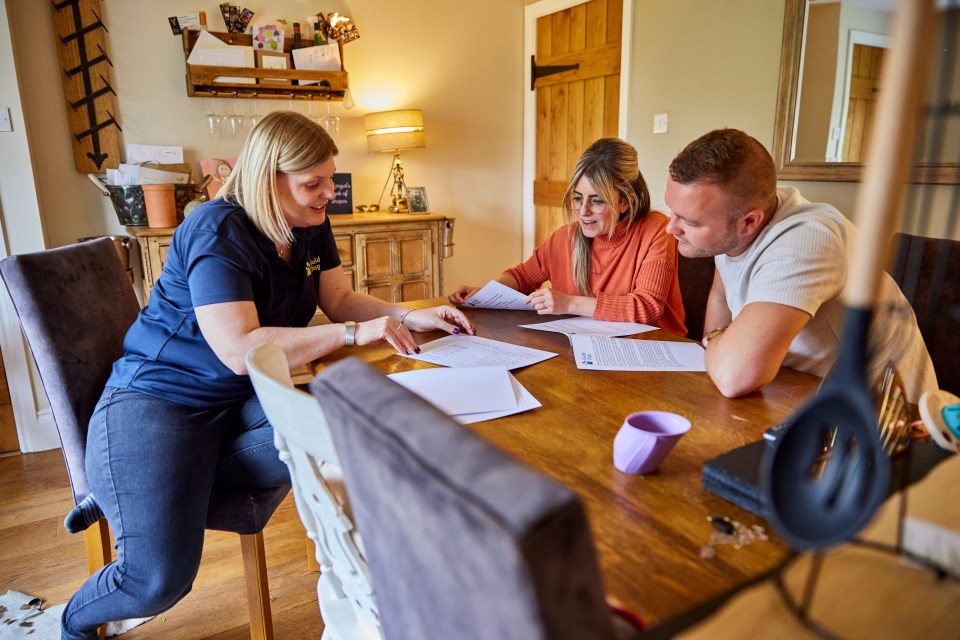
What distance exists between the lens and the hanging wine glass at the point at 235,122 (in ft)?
11.4

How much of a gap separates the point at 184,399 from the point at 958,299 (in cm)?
191

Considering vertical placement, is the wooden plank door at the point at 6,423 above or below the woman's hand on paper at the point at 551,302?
below

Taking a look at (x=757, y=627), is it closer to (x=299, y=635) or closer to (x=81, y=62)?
(x=299, y=635)

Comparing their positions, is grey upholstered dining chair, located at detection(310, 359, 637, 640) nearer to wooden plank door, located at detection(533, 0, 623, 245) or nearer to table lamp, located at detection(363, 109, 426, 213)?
table lamp, located at detection(363, 109, 426, 213)

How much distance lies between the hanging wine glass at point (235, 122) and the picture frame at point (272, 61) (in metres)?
0.22

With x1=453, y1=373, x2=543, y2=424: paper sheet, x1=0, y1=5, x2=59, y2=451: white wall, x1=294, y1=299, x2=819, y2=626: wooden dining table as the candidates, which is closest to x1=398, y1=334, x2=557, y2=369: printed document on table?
x1=294, y1=299, x2=819, y2=626: wooden dining table

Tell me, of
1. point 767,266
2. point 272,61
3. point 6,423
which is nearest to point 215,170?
point 272,61

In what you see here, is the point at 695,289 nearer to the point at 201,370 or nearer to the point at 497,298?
the point at 497,298

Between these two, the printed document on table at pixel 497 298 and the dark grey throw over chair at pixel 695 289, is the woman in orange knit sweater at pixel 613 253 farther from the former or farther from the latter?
the dark grey throw over chair at pixel 695 289

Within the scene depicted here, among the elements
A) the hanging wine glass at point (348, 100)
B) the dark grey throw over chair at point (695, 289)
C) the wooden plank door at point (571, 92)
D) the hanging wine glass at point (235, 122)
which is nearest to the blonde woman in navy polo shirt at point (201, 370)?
the dark grey throw over chair at point (695, 289)

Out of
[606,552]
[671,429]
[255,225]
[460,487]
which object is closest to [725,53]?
[255,225]

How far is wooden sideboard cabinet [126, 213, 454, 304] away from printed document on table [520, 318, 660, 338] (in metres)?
1.83

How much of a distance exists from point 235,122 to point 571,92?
6.84ft

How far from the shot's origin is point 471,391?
3.88ft
